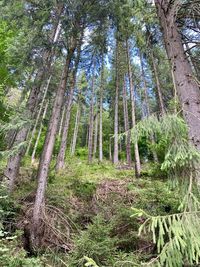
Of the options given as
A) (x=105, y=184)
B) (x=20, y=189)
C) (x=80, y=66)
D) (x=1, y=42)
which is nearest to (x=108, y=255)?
(x=20, y=189)

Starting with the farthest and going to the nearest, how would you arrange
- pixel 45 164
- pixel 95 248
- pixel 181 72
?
pixel 45 164 < pixel 95 248 < pixel 181 72

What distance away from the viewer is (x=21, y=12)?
819 centimetres

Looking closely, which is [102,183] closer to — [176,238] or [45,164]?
[45,164]

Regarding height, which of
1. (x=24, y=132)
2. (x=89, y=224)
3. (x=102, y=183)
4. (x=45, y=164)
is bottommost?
(x=89, y=224)

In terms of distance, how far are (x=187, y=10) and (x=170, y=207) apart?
11.4 ft

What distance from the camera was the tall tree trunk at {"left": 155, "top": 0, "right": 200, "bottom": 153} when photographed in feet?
10.9

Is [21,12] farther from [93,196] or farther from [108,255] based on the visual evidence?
[108,255]

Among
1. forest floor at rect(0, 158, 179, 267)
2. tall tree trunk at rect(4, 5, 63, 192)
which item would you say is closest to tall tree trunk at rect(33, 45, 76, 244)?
forest floor at rect(0, 158, 179, 267)

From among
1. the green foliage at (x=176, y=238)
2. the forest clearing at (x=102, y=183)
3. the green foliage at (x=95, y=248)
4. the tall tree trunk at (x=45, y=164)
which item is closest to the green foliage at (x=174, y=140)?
the forest clearing at (x=102, y=183)

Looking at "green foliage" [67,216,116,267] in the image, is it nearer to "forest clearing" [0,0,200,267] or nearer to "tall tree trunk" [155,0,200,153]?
"forest clearing" [0,0,200,267]

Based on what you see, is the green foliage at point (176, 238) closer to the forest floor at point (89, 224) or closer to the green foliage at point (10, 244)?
the forest floor at point (89, 224)

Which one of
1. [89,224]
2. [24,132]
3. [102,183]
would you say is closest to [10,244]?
[89,224]

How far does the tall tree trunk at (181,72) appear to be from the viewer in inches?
131

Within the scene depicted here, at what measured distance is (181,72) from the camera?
376 centimetres
